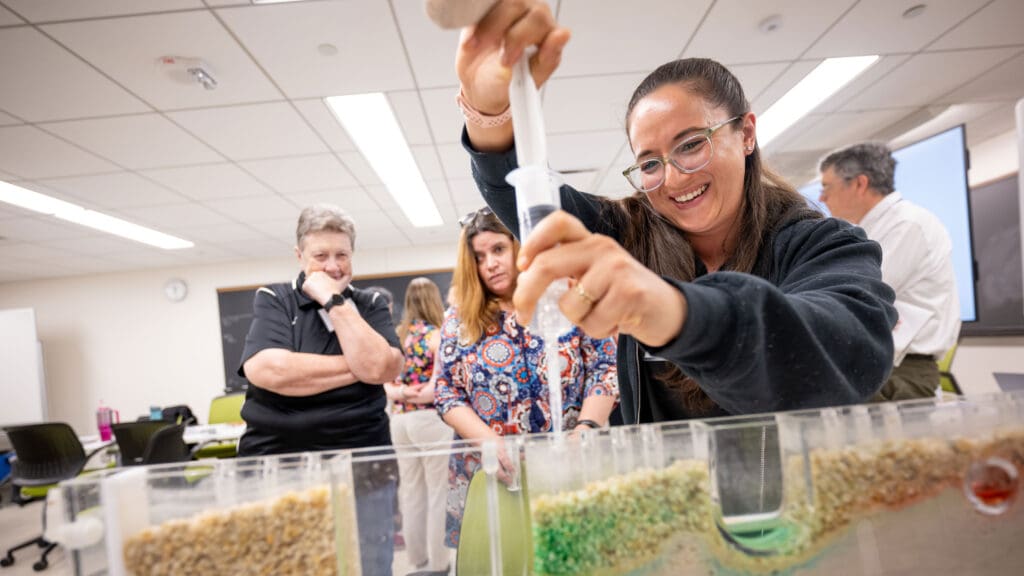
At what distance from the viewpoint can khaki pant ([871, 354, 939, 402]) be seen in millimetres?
1970

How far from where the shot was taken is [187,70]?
2.39 meters

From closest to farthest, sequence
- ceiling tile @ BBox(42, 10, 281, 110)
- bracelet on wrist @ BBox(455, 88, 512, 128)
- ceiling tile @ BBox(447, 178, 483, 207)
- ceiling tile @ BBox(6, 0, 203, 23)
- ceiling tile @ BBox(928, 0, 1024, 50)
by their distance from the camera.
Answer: bracelet on wrist @ BBox(455, 88, 512, 128) → ceiling tile @ BBox(6, 0, 203, 23) → ceiling tile @ BBox(42, 10, 281, 110) → ceiling tile @ BBox(928, 0, 1024, 50) → ceiling tile @ BBox(447, 178, 483, 207)

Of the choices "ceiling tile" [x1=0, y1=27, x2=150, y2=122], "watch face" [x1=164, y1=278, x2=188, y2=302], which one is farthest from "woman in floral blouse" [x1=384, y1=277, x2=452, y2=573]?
"watch face" [x1=164, y1=278, x2=188, y2=302]

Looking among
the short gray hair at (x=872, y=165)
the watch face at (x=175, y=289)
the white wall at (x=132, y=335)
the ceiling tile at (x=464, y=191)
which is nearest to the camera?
the short gray hair at (x=872, y=165)

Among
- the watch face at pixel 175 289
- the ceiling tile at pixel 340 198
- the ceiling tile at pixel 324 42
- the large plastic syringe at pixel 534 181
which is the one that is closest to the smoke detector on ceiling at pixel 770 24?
the ceiling tile at pixel 324 42

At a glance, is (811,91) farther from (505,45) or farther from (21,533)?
(21,533)

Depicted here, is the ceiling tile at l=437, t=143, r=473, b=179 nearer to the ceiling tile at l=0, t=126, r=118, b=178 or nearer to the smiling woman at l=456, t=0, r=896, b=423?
the ceiling tile at l=0, t=126, r=118, b=178

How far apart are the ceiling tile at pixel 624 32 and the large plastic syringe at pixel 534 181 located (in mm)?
1983

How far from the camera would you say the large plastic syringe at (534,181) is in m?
0.49

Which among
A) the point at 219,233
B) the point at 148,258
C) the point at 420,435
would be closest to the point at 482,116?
the point at 420,435

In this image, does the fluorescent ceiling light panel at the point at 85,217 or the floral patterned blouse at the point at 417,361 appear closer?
the floral patterned blouse at the point at 417,361

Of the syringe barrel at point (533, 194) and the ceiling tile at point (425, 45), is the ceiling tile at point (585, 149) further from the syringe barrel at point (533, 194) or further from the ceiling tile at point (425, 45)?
the syringe barrel at point (533, 194)

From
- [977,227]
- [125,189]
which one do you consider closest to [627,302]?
[125,189]

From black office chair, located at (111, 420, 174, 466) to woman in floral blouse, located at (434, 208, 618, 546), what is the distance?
293 cm
